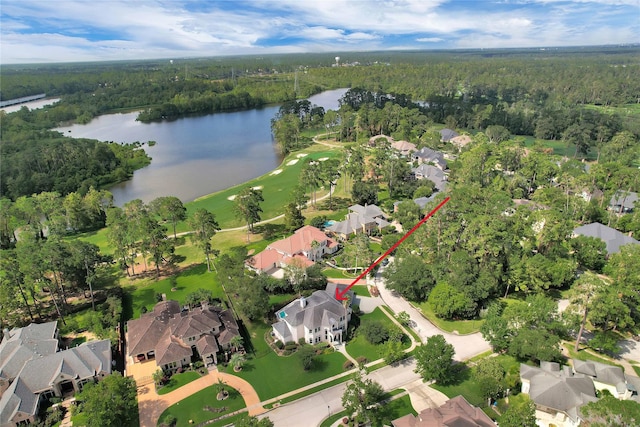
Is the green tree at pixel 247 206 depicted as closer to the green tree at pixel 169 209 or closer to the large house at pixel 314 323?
the green tree at pixel 169 209

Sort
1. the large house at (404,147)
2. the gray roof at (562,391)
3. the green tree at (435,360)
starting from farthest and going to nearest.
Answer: the large house at (404,147) < the green tree at (435,360) < the gray roof at (562,391)

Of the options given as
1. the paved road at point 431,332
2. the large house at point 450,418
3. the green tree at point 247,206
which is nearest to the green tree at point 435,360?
the paved road at point 431,332

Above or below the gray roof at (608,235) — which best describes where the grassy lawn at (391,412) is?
below

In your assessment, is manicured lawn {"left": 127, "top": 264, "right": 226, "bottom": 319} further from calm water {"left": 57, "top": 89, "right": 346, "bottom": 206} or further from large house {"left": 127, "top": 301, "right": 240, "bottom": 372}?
calm water {"left": 57, "top": 89, "right": 346, "bottom": 206}

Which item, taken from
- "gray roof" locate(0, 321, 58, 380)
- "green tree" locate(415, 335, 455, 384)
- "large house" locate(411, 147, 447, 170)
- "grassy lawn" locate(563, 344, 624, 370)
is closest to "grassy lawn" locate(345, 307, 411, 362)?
"green tree" locate(415, 335, 455, 384)

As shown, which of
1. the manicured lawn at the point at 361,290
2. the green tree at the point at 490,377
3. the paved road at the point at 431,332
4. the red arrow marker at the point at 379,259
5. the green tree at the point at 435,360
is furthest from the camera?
the manicured lawn at the point at 361,290

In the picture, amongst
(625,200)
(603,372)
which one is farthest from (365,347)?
(625,200)

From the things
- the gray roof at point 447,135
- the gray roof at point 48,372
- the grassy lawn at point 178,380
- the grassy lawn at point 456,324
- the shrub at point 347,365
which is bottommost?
the grassy lawn at point 178,380
